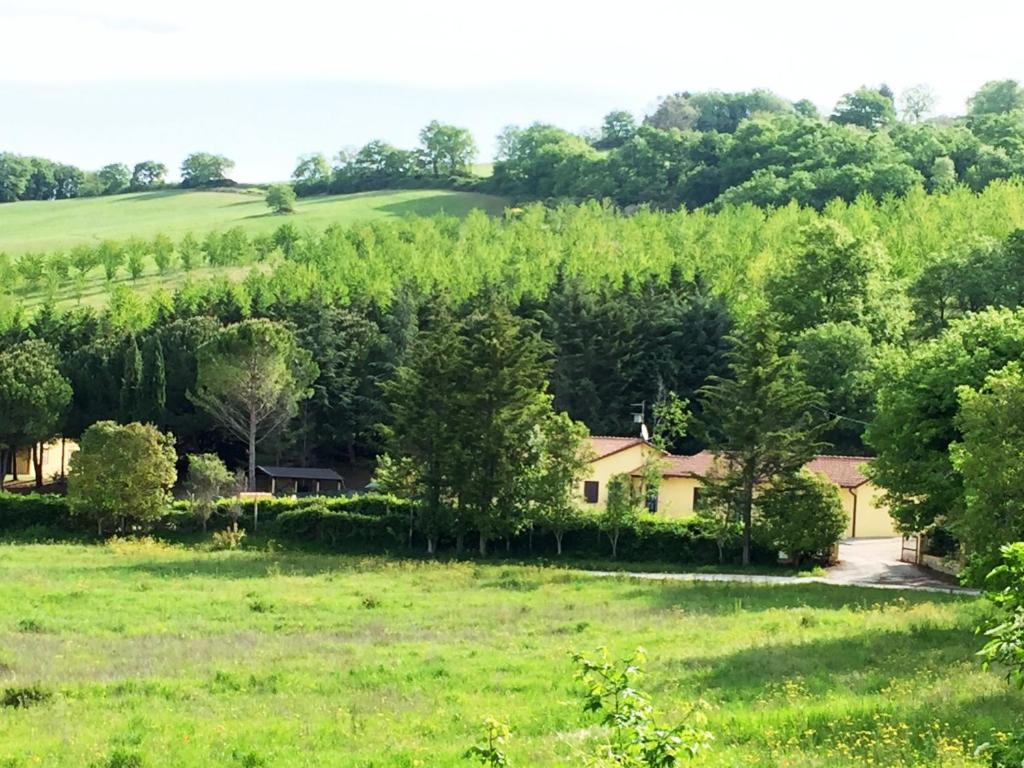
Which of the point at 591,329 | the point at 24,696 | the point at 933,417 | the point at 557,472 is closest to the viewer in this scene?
the point at 24,696

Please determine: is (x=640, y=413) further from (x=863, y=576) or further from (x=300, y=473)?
(x=863, y=576)

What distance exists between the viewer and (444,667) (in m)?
22.9

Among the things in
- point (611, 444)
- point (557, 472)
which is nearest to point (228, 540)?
point (557, 472)

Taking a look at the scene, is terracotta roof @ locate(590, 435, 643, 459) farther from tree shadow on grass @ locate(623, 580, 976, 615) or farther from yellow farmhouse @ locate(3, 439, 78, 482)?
yellow farmhouse @ locate(3, 439, 78, 482)

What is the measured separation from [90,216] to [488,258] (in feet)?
321

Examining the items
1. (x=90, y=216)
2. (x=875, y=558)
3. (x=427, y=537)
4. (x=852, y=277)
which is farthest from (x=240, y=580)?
(x=90, y=216)

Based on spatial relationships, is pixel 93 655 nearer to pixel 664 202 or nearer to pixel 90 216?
pixel 664 202

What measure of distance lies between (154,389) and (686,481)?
33128 mm

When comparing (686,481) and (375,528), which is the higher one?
(686,481)

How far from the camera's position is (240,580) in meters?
39.3

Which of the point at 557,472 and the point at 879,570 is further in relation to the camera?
the point at 557,472

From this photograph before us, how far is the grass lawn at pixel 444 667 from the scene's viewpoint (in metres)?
16.2

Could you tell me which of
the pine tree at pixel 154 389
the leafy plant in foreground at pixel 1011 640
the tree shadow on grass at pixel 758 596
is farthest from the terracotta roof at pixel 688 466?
the leafy plant in foreground at pixel 1011 640

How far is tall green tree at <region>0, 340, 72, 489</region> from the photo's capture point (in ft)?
229
